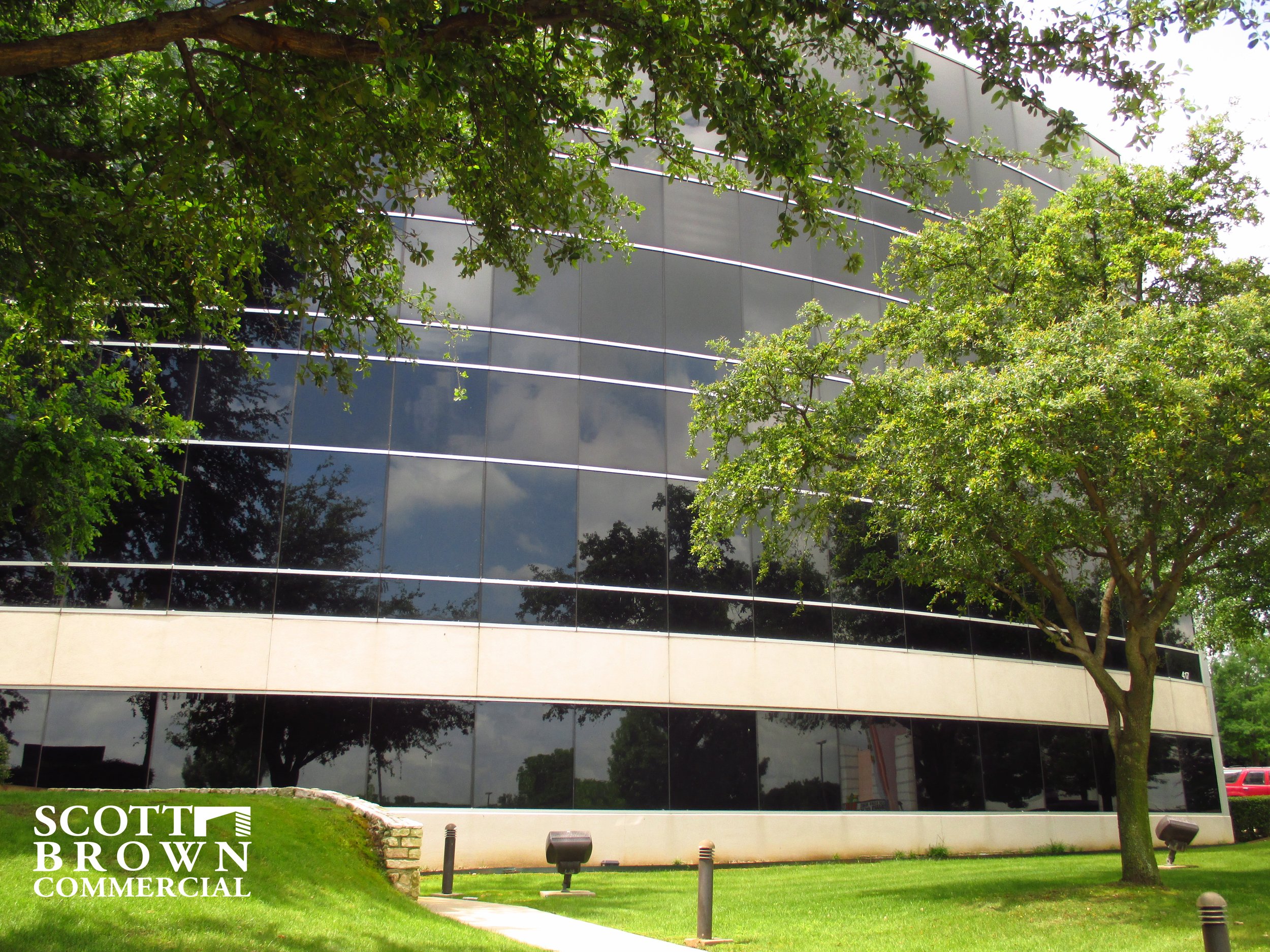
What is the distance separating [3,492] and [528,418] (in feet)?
30.4

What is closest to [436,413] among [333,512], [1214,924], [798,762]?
[333,512]

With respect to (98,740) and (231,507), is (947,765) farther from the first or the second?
(98,740)

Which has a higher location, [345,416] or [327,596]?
[345,416]

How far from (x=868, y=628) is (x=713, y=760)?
4769mm

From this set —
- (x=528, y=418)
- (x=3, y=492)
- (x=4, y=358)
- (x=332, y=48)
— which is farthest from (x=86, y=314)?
(x=528, y=418)

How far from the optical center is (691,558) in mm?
19938

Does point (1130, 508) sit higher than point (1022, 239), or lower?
lower

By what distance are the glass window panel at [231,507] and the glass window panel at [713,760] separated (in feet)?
28.5

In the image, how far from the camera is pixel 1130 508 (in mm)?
14820

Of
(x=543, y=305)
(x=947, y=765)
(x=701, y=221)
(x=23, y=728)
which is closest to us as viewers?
(x=23, y=728)

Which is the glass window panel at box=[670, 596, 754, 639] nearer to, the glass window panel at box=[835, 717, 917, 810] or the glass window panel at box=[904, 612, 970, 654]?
the glass window panel at box=[835, 717, 917, 810]

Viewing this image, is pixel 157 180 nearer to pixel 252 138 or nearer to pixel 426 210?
pixel 252 138

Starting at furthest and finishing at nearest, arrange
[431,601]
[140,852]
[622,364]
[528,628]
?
[622,364], [528,628], [431,601], [140,852]

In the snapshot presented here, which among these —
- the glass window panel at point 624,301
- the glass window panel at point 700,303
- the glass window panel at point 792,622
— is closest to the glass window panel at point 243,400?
the glass window panel at point 624,301
